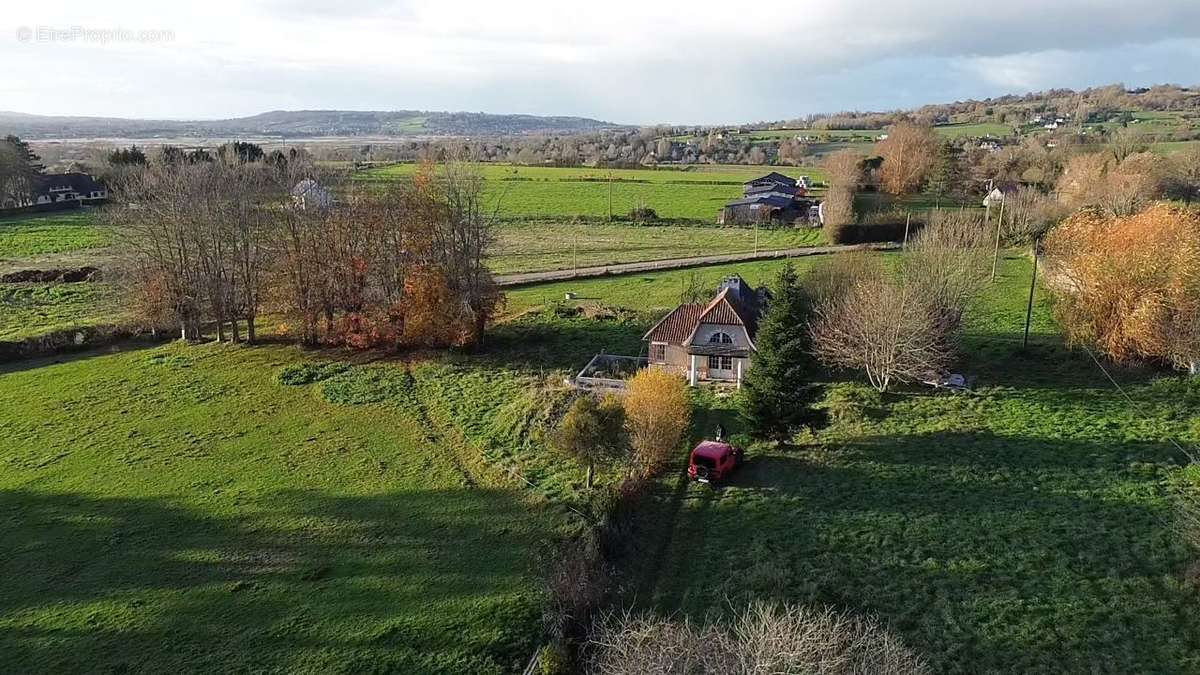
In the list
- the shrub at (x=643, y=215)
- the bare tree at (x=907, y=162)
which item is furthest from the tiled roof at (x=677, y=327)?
the bare tree at (x=907, y=162)

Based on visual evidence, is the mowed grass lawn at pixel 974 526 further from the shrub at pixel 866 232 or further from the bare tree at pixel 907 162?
the bare tree at pixel 907 162

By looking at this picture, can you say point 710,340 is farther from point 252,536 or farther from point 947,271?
point 252,536

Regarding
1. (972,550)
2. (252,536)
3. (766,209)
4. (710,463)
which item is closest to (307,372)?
(252,536)

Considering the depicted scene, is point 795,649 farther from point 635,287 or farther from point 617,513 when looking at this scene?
point 635,287

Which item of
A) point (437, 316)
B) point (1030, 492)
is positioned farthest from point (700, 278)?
point (1030, 492)

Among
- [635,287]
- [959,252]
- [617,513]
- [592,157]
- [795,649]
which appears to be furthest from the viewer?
[592,157]

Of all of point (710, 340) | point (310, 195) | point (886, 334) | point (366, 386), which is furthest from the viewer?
point (310, 195)
